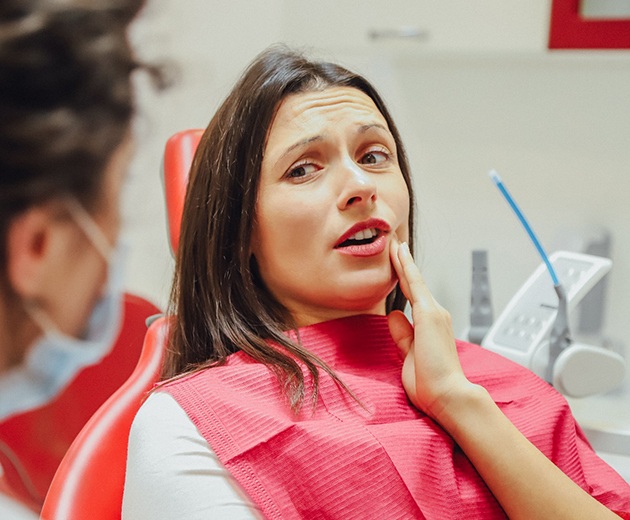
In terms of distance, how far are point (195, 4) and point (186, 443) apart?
465mm

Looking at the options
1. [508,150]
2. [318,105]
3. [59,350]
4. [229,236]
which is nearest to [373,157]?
[318,105]

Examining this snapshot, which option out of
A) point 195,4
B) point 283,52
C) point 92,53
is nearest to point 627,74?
point 283,52

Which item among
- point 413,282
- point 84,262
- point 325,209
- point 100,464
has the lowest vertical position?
point 100,464

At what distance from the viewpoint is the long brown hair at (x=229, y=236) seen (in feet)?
3.37


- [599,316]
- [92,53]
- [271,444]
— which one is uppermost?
[92,53]

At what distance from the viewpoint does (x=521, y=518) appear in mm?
895

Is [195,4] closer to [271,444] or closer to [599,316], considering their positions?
[271,444]

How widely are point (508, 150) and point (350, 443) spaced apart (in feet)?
4.86

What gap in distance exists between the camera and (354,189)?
3.22ft

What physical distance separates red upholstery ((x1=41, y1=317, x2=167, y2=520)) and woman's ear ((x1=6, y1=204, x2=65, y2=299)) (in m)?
0.34

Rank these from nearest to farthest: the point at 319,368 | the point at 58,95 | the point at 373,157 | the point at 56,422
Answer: the point at 58,95
the point at 56,422
the point at 319,368
the point at 373,157

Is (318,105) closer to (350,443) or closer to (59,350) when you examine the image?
(350,443)

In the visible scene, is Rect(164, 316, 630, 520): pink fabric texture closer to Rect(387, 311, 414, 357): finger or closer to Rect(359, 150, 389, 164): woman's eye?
Rect(387, 311, 414, 357): finger

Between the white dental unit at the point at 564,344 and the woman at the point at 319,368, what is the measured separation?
29 centimetres
